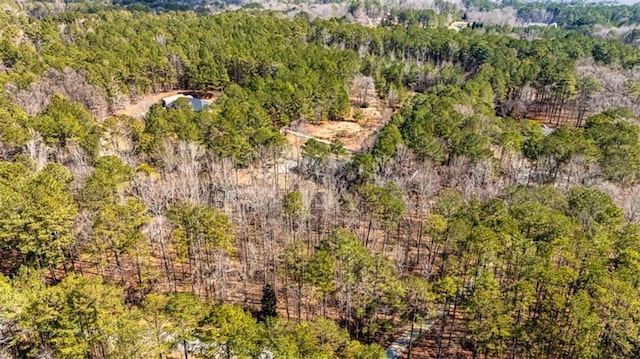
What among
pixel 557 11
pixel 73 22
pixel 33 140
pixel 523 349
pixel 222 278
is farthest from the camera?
pixel 557 11

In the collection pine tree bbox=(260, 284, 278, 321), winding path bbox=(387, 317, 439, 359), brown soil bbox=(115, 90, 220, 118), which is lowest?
winding path bbox=(387, 317, 439, 359)

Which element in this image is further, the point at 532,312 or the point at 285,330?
the point at 532,312

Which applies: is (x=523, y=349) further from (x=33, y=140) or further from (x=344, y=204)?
(x=33, y=140)

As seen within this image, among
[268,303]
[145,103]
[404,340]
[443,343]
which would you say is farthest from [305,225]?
[145,103]

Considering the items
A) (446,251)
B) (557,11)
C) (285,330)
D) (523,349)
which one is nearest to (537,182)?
(446,251)

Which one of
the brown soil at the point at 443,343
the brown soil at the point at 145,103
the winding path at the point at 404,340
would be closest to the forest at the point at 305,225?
the brown soil at the point at 443,343

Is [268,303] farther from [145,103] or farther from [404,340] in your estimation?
[145,103]

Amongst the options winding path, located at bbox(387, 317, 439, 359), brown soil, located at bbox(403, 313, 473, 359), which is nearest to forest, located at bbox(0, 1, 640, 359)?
brown soil, located at bbox(403, 313, 473, 359)

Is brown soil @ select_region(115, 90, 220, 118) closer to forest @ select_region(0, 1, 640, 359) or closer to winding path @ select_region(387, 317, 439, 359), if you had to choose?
forest @ select_region(0, 1, 640, 359)
